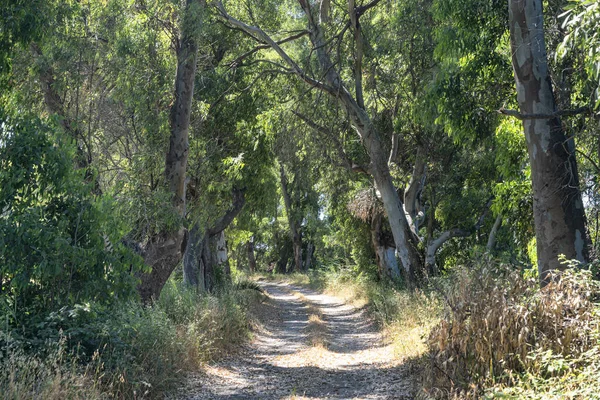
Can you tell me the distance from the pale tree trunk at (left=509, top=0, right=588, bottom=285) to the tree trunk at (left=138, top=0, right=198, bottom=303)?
670cm

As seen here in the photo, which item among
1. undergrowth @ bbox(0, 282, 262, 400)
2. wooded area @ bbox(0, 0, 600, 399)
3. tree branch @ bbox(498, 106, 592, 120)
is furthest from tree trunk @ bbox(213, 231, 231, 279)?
tree branch @ bbox(498, 106, 592, 120)

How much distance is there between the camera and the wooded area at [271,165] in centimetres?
721

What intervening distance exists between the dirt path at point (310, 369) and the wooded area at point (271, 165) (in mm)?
600

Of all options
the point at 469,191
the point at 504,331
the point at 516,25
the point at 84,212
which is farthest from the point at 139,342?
the point at 469,191

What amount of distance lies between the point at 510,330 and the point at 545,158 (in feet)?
10.2

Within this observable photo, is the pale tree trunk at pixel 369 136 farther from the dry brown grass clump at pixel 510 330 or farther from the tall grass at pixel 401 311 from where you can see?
the dry brown grass clump at pixel 510 330

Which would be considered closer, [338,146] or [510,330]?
[510,330]

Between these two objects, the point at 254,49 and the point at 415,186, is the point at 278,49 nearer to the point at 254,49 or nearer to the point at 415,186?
the point at 254,49

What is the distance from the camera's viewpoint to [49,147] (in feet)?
25.7

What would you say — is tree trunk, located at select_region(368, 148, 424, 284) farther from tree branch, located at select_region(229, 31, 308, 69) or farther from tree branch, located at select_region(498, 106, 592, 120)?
tree branch, located at select_region(498, 106, 592, 120)

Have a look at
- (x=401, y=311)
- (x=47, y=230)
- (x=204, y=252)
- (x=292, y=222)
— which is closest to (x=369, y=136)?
(x=401, y=311)

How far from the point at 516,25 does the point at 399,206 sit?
7701 millimetres

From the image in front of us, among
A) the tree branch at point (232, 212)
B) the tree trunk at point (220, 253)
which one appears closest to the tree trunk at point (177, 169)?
the tree branch at point (232, 212)

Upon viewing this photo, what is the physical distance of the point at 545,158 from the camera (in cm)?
898
